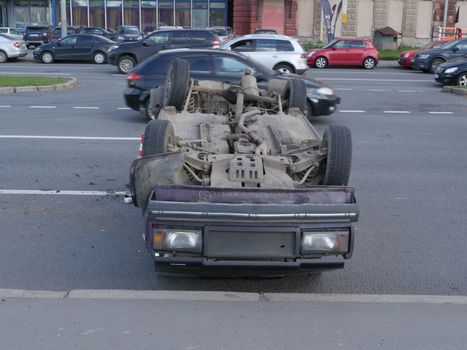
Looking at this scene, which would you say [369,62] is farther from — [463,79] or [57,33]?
[57,33]

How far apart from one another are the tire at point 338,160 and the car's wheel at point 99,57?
25.7 meters

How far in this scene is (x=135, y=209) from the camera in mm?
6953

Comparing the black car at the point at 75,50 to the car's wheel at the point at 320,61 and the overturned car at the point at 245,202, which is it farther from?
the overturned car at the point at 245,202

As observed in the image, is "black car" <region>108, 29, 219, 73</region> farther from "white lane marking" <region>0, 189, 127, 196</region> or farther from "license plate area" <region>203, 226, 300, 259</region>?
"license plate area" <region>203, 226, 300, 259</region>

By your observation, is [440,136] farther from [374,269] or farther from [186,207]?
[186,207]

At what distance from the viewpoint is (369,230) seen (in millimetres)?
6453

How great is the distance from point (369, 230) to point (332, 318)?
7.17 feet

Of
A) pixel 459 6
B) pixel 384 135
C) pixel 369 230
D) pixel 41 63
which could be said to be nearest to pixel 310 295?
pixel 369 230

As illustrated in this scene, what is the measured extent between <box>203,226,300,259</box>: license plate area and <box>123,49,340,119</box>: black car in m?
8.65

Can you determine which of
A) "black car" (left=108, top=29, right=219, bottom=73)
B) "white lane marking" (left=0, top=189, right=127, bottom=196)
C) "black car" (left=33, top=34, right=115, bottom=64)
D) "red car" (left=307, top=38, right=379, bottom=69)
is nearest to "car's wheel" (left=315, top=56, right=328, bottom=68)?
"red car" (left=307, top=38, right=379, bottom=69)

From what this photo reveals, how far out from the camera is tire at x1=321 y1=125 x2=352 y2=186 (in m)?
5.01

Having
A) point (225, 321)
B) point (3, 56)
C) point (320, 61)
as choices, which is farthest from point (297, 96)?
point (3, 56)

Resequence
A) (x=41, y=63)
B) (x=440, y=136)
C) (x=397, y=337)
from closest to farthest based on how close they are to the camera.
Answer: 1. (x=397, y=337)
2. (x=440, y=136)
3. (x=41, y=63)

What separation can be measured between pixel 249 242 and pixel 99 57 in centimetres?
2655
